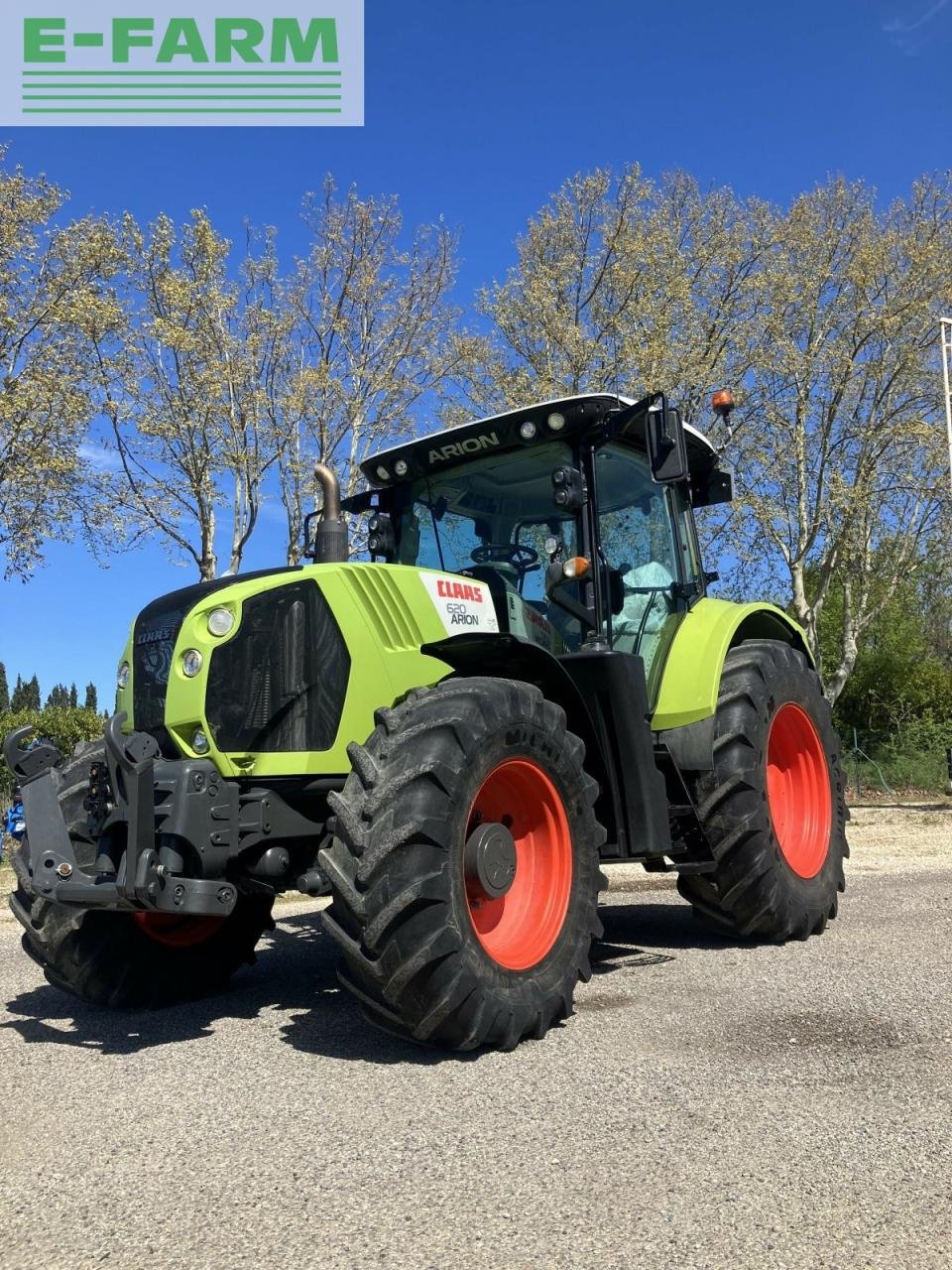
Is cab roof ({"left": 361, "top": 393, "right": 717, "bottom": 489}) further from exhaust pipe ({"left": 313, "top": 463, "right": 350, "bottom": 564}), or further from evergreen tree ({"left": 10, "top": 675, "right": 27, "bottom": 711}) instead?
evergreen tree ({"left": 10, "top": 675, "right": 27, "bottom": 711})

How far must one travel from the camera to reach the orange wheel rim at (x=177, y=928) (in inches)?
188

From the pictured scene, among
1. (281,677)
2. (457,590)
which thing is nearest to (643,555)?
(457,590)

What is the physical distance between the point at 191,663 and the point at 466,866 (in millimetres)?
1352

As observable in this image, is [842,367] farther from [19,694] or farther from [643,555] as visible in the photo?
[19,694]

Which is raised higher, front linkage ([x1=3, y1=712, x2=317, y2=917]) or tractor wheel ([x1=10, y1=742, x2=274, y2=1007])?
front linkage ([x1=3, y1=712, x2=317, y2=917])

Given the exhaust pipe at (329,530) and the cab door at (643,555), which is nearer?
the exhaust pipe at (329,530)

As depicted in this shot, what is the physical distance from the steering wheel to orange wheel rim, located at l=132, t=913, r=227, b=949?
2230 mm

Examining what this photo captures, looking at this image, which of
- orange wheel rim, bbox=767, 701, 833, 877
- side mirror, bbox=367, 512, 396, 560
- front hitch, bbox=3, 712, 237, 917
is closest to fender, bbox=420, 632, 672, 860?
side mirror, bbox=367, 512, 396, 560

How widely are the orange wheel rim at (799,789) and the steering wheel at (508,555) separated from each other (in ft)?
6.17

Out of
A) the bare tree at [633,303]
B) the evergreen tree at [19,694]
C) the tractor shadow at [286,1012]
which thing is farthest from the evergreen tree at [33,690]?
the tractor shadow at [286,1012]

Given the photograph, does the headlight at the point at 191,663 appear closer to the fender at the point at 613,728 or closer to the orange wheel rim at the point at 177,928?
the fender at the point at 613,728

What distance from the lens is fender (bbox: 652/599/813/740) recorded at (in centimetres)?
555

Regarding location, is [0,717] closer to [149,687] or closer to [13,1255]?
[149,687]

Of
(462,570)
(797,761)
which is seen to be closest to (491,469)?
(462,570)
